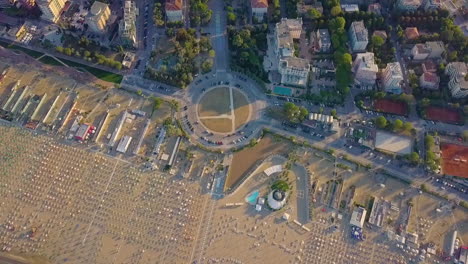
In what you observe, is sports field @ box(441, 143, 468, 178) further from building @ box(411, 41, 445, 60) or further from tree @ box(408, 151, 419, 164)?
building @ box(411, 41, 445, 60)

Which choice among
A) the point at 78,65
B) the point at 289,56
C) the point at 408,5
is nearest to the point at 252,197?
the point at 289,56

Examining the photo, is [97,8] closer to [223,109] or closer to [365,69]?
[223,109]

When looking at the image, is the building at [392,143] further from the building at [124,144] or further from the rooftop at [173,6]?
the rooftop at [173,6]

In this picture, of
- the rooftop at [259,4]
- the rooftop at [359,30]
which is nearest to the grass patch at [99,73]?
the rooftop at [259,4]

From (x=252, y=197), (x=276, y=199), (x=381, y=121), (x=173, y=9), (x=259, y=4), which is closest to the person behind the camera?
(x=276, y=199)

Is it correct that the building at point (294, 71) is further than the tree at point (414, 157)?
Yes

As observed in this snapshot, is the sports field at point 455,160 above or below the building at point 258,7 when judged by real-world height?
below
